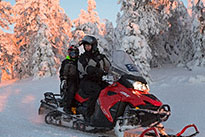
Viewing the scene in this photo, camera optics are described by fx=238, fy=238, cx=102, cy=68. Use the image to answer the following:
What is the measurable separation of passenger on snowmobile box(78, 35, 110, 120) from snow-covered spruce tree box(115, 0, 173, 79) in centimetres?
806

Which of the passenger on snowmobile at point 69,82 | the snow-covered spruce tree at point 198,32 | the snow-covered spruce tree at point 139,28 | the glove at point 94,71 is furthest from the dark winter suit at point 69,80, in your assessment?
the snow-covered spruce tree at point 198,32

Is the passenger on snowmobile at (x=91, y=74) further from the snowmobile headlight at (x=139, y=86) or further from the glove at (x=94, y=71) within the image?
the snowmobile headlight at (x=139, y=86)

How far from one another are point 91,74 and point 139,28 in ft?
33.6

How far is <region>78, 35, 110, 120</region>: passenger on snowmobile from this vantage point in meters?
5.11

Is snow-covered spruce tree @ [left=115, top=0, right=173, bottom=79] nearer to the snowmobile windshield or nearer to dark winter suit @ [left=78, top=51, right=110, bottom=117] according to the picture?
dark winter suit @ [left=78, top=51, right=110, bottom=117]

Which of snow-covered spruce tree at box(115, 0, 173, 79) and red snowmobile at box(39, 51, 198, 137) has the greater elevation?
snow-covered spruce tree at box(115, 0, 173, 79)

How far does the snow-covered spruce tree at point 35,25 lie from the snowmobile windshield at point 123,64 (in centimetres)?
1941

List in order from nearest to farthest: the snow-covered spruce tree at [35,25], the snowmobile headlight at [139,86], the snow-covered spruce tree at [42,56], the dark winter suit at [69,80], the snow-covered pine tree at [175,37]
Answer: the snowmobile headlight at [139,86], the dark winter suit at [69,80], the snow-covered pine tree at [175,37], the snow-covered spruce tree at [42,56], the snow-covered spruce tree at [35,25]

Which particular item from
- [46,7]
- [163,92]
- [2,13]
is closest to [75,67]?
[163,92]

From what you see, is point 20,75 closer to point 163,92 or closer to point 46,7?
point 46,7

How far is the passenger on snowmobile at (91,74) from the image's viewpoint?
16.8 ft

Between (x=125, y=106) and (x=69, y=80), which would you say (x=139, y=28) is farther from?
(x=125, y=106)

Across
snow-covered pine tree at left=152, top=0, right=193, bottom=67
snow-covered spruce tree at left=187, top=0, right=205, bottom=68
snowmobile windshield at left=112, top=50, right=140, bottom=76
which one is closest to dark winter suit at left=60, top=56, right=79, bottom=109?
snowmobile windshield at left=112, top=50, right=140, bottom=76

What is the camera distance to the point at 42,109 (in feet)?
21.9
